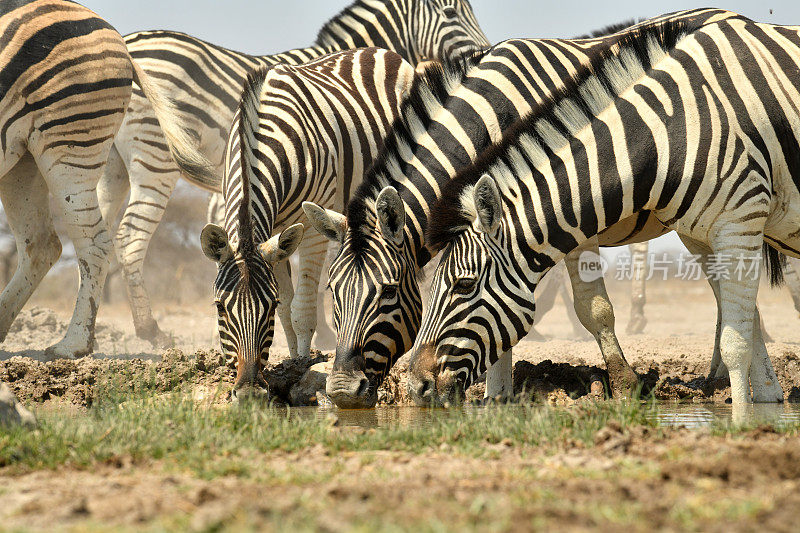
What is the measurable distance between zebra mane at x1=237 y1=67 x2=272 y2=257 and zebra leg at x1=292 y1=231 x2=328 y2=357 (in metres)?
1.17

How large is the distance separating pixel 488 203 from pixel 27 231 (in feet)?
15.3

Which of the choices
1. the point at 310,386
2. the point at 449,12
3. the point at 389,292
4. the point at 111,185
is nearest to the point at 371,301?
the point at 389,292

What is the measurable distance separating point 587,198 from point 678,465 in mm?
2569

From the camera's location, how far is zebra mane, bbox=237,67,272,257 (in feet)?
17.5

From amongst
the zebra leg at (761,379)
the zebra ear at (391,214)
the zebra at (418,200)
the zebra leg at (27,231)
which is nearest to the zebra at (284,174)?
the zebra at (418,200)

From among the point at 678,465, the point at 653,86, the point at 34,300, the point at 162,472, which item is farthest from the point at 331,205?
the point at 34,300

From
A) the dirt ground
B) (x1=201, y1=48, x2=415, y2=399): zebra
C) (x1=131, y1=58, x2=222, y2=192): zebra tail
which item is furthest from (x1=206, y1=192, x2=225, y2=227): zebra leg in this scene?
the dirt ground

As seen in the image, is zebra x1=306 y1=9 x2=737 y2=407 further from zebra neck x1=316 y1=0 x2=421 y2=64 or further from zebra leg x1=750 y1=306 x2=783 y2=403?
zebra neck x1=316 y1=0 x2=421 y2=64

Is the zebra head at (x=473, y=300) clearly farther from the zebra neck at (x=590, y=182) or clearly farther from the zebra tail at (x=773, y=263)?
the zebra tail at (x=773, y=263)

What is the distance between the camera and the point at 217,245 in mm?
5430

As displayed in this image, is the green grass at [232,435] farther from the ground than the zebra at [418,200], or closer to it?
closer to it

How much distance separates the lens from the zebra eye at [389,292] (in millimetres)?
5195

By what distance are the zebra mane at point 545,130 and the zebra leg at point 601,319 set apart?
0.90 meters

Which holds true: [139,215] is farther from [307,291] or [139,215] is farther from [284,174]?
[284,174]
